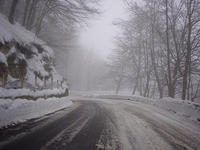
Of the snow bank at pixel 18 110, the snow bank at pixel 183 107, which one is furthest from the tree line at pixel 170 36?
the snow bank at pixel 18 110

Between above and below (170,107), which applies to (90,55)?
above

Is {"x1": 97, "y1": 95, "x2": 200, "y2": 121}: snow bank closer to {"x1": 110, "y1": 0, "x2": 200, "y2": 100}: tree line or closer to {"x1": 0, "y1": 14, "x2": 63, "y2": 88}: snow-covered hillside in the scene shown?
{"x1": 110, "y1": 0, "x2": 200, "y2": 100}: tree line

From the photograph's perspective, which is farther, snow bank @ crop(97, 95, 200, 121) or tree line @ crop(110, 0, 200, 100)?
tree line @ crop(110, 0, 200, 100)

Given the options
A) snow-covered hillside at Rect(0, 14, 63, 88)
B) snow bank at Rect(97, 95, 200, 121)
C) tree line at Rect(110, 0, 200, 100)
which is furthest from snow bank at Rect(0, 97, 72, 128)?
tree line at Rect(110, 0, 200, 100)

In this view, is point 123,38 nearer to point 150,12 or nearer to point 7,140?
point 150,12

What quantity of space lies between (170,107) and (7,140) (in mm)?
9566

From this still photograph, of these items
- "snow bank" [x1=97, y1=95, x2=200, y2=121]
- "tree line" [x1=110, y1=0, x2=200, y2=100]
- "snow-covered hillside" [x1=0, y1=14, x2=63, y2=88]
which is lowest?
"snow bank" [x1=97, y1=95, x2=200, y2=121]

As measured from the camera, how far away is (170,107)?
8953 mm

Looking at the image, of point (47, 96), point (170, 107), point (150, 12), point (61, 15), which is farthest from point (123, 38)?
point (47, 96)

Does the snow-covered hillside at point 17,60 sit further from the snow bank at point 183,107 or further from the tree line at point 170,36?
the tree line at point 170,36

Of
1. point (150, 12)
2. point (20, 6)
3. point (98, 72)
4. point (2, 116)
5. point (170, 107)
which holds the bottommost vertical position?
point (170, 107)

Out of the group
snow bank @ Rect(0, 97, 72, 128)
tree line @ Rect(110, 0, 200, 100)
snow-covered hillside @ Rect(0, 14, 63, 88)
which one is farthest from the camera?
tree line @ Rect(110, 0, 200, 100)

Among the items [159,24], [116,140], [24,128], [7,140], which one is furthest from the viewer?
[159,24]

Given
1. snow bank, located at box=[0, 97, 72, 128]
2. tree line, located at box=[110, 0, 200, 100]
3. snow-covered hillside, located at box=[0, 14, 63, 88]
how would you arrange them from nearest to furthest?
snow bank, located at box=[0, 97, 72, 128]
snow-covered hillside, located at box=[0, 14, 63, 88]
tree line, located at box=[110, 0, 200, 100]
